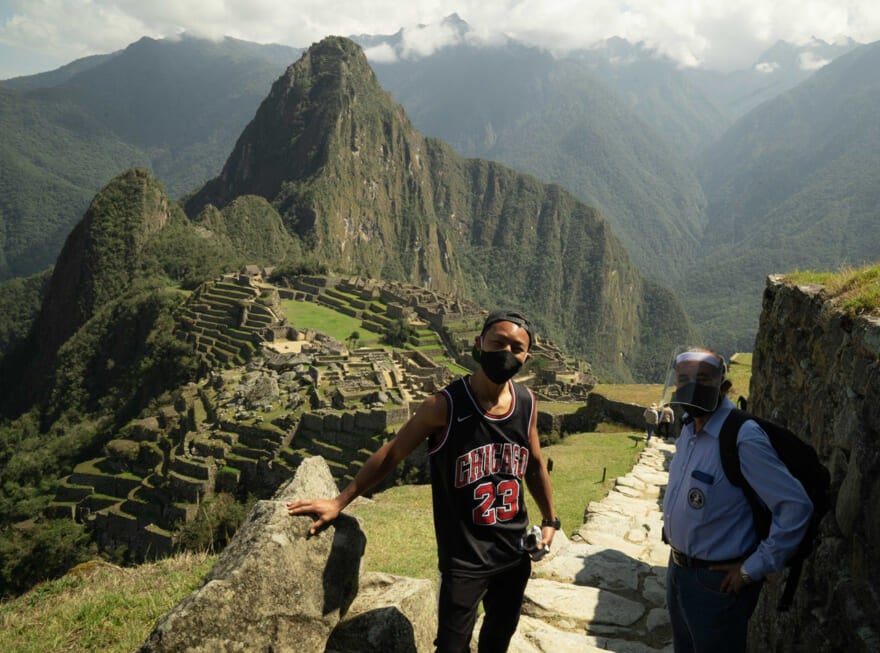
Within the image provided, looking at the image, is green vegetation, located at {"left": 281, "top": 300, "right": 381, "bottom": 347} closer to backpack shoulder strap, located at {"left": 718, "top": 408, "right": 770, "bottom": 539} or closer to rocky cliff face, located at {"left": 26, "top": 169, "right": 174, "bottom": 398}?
rocky cliff face, located at {"left": 26, "top": 169, "right": 174, "bottom": 398}

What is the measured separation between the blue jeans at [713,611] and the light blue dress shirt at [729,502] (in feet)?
0.35

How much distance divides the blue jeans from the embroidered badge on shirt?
0.29m

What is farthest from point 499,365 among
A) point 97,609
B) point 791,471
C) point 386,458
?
point 97,609

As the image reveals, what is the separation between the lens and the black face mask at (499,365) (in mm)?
3158

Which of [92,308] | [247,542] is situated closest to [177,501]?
[247,542]

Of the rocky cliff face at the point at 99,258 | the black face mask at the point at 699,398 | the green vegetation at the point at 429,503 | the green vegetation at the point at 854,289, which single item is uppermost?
the rocky cliff face at the point at 99,258

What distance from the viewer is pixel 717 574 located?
9.59 feet

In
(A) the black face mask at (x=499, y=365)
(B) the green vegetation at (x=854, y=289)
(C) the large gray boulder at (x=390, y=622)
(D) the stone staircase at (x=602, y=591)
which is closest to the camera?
(A) the black face mask at (x=499, y=365)

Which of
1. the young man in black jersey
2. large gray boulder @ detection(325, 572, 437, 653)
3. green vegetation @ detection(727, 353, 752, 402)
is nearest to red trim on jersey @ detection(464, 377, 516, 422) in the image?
the young man in black jersey

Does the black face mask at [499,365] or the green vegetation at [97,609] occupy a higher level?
the black face mask at [499,365]

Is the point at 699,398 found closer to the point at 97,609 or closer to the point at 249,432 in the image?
the point at 97,609

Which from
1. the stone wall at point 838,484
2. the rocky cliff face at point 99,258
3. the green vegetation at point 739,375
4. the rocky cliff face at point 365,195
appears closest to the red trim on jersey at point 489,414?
the stone wall at point 838,484

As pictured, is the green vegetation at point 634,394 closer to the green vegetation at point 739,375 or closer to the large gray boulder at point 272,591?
the green vegetation at point 739,375

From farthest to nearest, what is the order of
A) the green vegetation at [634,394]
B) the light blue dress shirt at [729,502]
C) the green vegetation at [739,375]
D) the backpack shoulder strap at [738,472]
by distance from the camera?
1. the green vegetation at [634,394]
2. the green vegetation at [739,375]
3. the backpack shoulder strap at [738,472]
4. the light blue dress shirt at [729,502]
